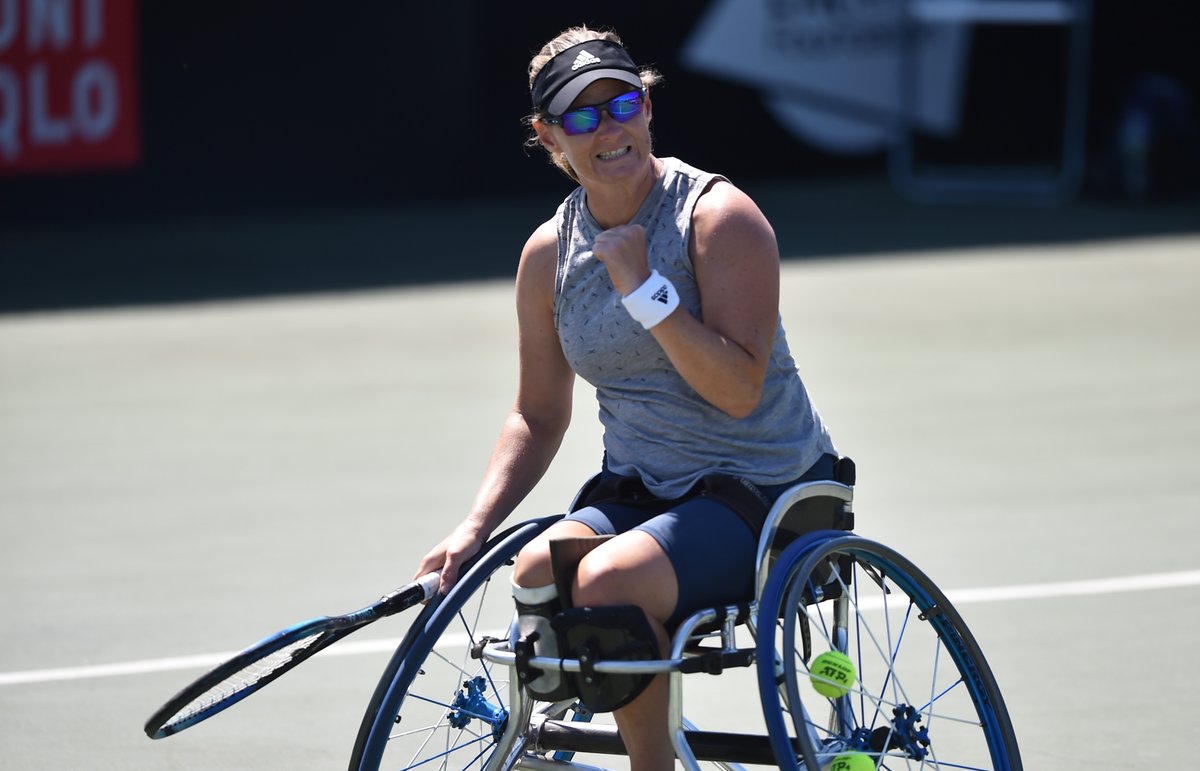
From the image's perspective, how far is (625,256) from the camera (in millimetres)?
3287

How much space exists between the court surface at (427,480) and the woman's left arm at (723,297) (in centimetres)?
134

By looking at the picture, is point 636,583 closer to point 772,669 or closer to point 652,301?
point 772,669

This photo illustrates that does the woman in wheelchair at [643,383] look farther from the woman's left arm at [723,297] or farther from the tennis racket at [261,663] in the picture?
the tennis racket at [261,663]

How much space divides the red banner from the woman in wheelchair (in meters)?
9.79

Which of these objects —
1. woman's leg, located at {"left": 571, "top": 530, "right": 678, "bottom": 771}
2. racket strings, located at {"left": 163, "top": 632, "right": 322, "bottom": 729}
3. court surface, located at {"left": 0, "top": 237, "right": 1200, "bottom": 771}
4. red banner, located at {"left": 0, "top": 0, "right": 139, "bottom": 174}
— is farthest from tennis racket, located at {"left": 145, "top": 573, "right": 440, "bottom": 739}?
red banner, located at {"left": 0, "top": 0, "right": 139, "bottom": 174}

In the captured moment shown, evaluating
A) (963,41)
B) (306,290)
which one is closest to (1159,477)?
(306,290)

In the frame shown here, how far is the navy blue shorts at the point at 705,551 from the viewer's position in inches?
126

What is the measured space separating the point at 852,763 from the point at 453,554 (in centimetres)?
83

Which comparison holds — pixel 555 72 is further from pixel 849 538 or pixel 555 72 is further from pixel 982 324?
pixel 982 324

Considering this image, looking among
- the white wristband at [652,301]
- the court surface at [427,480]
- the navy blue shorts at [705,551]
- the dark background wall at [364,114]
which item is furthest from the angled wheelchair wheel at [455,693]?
the dark background wall at [364,114]

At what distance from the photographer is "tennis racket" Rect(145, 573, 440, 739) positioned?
120 inches

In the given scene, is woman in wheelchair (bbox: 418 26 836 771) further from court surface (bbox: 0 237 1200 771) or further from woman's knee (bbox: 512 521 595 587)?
court surface (bbox: 0 237 1200 771)

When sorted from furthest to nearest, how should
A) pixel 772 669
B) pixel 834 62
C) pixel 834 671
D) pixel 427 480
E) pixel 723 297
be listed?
pixel 834 62 < pixel 427 480 < pixel 723 297 < pixel 834 671 < pixel 772 669

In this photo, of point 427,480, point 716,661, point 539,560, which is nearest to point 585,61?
point 539,560
